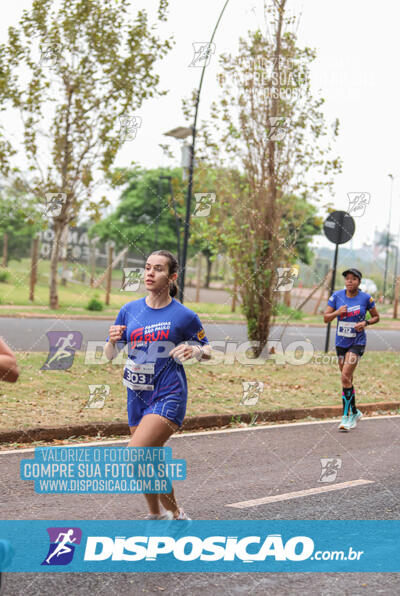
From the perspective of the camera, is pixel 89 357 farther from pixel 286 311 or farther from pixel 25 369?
pixel 286 311

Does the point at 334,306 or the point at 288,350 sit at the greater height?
the point at 334,306

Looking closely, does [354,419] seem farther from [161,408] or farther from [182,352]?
[182,352]

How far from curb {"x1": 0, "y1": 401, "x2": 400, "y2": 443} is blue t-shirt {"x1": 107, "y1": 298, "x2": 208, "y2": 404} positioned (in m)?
3.39

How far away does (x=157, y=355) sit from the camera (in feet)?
15.5

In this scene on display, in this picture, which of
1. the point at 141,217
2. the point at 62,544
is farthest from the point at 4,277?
the point at 141,217

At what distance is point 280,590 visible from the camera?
4352mm

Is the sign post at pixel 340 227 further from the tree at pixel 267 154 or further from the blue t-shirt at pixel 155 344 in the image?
the blue t-shirt at pixel 155 344

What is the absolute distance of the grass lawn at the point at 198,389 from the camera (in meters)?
8.85

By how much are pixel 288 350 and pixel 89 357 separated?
648 centimetres

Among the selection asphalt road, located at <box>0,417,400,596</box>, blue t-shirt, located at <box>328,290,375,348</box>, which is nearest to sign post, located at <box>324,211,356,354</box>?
blue t-shirt, located at <box>328,290,375,348</box>

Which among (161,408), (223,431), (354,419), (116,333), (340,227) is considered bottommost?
(223,431)

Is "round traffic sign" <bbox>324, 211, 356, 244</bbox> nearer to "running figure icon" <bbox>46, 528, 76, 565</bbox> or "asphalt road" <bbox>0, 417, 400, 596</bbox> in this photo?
"asphalt road" <bbox>0, 417, 400, 596</bbox>

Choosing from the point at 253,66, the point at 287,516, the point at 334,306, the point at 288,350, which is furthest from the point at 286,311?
the point at 287,516

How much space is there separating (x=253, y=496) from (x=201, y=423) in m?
3.11
